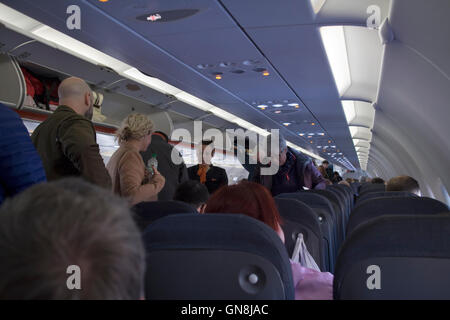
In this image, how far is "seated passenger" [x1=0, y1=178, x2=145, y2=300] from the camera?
0.67 m

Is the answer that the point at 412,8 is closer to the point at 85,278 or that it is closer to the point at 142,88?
the point at 85,278

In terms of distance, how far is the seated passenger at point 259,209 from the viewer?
82.6 inches

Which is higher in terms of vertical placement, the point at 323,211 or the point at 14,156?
the point at 14,156

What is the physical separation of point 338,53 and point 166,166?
3624mm

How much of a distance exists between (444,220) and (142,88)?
247 inches

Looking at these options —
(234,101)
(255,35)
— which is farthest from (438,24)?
(234,101)

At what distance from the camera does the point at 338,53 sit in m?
6.70

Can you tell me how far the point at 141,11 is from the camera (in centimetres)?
406

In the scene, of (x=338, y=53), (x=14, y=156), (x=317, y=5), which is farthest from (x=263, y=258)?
(x=338, y=53)

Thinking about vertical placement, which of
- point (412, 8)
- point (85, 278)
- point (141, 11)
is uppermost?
point (141, 11)

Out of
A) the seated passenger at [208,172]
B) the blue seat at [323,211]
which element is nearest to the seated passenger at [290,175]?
the seated passenger at [208,172]

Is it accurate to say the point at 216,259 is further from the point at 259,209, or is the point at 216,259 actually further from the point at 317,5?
the point at 317,5

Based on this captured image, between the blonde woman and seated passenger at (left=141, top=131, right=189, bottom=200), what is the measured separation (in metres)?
0.88
